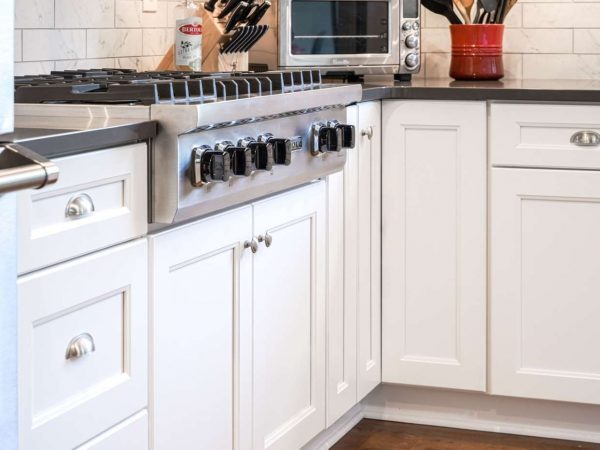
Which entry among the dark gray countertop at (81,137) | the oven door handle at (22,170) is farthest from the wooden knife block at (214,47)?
the oven door handle at (22,170)

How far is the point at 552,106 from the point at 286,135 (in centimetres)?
92

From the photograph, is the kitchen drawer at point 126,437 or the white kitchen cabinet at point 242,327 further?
the white kitchen cabinet at point 242,327

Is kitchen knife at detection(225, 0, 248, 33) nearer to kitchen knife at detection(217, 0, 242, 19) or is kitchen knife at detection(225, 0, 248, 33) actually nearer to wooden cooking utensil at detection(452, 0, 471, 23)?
kitchen knife at detection(217, 0, 242, 19)

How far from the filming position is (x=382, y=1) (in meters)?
3.21

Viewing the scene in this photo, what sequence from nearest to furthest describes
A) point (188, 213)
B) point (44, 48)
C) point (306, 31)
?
point (188, 213) < point (44, 48) < point (306, 31)

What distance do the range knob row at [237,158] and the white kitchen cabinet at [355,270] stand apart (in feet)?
1.58

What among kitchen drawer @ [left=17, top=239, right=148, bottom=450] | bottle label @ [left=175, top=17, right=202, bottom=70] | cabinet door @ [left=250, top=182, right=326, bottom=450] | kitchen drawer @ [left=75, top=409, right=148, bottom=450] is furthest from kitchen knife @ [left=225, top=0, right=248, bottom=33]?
kitchen drawer @ [left=75, top=409, right=148, bottom=450]

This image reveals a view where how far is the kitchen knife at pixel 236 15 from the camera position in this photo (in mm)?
2932

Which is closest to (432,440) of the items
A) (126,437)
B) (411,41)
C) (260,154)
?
(411,41)

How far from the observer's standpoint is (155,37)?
3027mm

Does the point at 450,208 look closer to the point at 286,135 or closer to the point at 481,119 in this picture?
the point at 481,119

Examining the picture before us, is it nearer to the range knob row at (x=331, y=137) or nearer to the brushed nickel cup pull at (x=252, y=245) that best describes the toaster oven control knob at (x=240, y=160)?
the brushed nickel cup pull at (x=252, y=245)

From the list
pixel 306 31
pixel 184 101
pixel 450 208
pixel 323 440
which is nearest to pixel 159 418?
pixel 184 101

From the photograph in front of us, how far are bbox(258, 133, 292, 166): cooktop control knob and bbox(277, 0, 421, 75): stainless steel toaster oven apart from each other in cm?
112
